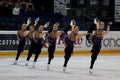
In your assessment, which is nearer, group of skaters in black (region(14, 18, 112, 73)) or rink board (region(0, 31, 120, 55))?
group of skaters in black (region(14, 18, 112, 73))

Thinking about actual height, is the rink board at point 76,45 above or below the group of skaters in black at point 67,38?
below

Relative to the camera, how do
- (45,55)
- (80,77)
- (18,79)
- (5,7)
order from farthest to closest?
(5,7)
(45,55)
(80,77)
(18,79)

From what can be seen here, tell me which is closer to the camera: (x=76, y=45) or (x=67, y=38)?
(x=67, y=38)

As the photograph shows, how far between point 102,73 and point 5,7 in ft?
47.3

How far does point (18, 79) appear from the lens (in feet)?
41.1

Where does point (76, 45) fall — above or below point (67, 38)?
Answer: below

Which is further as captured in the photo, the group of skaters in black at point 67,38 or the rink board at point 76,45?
the rink board at point 76,45

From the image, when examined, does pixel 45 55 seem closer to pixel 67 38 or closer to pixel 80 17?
pixel 80 17

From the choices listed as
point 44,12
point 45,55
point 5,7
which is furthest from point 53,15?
point 45,55

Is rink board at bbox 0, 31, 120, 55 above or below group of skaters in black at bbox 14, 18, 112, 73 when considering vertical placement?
below

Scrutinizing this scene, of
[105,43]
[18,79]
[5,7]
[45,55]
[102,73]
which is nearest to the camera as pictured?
[18,79]

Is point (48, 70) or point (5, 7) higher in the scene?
point (5, 7)

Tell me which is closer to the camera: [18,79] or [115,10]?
[18,79]

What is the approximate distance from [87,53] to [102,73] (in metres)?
9.64
